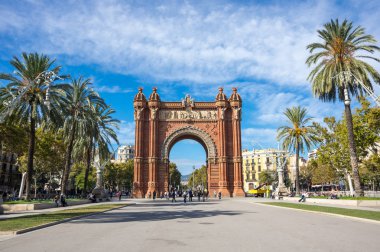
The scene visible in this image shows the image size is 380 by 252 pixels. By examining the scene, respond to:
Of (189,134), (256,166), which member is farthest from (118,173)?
(256,166)

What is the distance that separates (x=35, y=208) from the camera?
77.5 ft

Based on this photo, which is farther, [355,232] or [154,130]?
[154,130]

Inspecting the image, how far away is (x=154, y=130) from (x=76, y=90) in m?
19.4

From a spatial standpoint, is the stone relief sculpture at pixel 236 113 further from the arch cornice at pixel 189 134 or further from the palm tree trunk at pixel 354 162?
the palm tree trunk at pixel 354 162

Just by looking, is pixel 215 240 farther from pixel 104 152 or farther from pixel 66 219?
pixel 104 152

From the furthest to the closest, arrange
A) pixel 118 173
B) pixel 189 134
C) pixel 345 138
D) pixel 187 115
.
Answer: pixel 118 173 < pixel 187 115 < pixel 189 134 < pixel 345 138

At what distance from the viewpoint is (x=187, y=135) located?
54594 mm

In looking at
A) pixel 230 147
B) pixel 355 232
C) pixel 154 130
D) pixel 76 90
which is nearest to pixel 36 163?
pixel 76 90

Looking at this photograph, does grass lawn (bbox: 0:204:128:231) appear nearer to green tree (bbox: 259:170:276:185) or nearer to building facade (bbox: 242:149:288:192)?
green tree (bbox: 259:170:276:185)

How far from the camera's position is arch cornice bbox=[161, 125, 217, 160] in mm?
52094

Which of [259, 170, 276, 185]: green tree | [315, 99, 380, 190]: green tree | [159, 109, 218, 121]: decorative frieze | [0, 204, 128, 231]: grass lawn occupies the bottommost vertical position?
[0, 204, 128, 231]: grass lawn

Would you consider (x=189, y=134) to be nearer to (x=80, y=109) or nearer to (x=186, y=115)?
(x=186, y=115)

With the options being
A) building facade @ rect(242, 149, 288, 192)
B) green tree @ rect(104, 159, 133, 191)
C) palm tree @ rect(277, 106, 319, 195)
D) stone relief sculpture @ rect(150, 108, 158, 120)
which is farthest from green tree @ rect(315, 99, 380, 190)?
building facade @ rect(242, 149, 288, 192)

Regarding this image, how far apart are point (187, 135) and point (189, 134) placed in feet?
3.72
